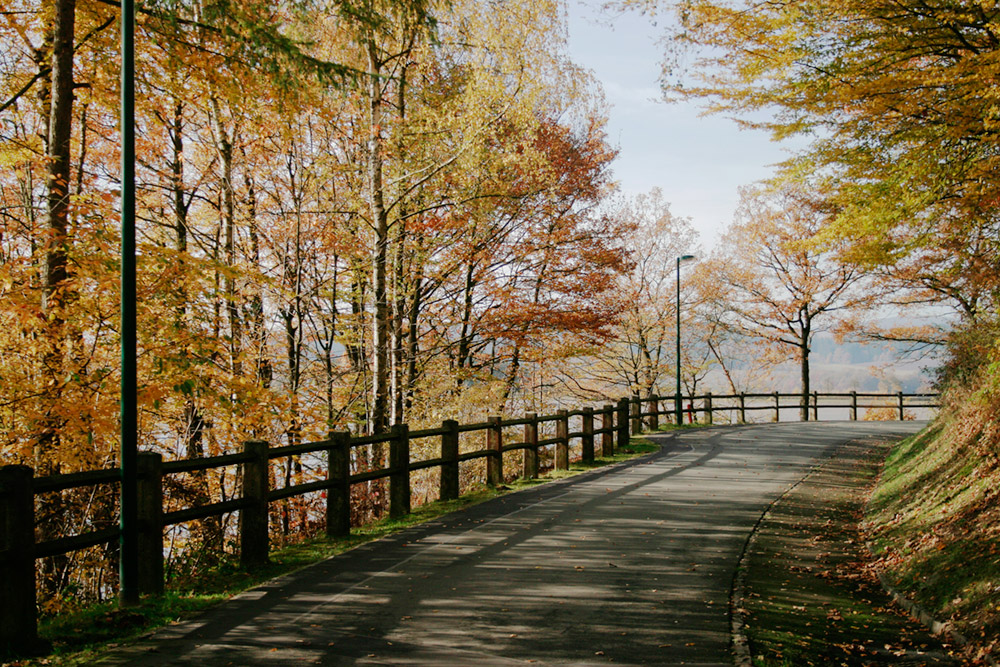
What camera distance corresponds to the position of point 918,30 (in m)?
9.70

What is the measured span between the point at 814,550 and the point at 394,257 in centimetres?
1193

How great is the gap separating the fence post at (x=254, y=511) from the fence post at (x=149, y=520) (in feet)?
3.91

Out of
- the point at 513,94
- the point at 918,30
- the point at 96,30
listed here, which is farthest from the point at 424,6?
the point at 918,30

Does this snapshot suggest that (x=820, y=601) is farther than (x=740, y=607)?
Yes

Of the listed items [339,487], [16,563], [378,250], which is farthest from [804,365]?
[16,563]

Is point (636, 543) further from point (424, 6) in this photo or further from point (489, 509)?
point (424, 6)

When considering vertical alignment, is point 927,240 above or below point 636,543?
above

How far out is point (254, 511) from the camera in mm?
7949

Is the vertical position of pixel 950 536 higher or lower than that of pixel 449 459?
lower

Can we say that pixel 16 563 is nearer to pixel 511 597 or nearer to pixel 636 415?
pixel 511 597

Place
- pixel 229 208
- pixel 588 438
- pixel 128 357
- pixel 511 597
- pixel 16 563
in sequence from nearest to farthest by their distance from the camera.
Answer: pixel 16 563 < pixel 128 357 < pixel 511 597 < pixel 229 208 < pixel 588 438

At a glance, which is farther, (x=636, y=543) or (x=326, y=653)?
(x=636, y=543)

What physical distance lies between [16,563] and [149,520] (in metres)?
1.43

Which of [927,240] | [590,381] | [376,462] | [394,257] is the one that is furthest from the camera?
[590,381]
